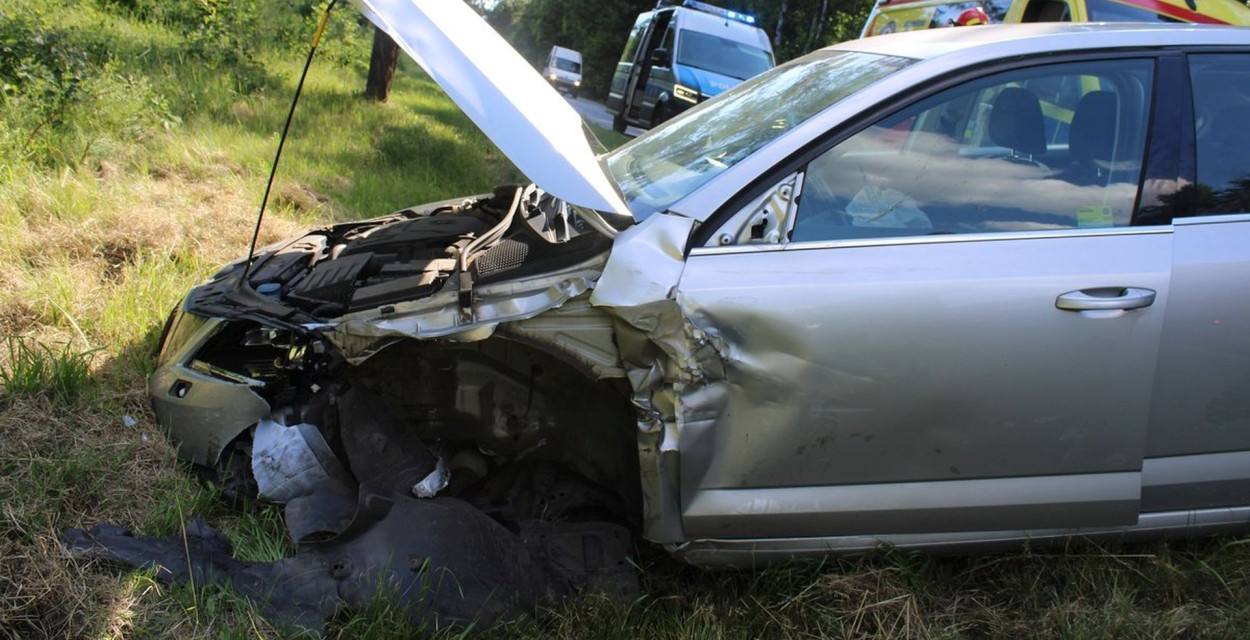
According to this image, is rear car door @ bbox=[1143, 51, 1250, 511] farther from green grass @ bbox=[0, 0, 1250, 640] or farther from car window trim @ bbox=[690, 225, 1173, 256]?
green grass @ bbox=[0, 0, 1250, 640]

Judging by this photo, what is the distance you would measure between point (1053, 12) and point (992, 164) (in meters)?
4.31

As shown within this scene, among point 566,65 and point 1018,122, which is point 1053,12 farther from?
point 566,65

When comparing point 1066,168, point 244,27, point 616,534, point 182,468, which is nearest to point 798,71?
point 1066,168

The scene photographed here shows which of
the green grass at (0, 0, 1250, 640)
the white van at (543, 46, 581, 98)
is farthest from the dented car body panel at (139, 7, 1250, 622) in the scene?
the white van at (543, 46, 581, 98)

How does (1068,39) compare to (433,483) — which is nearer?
(1068,39)

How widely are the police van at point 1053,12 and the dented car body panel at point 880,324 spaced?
11.5ft

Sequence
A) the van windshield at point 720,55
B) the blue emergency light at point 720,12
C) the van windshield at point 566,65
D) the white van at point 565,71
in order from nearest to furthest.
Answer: the van windshield at point 720,55 → the blue emergency light at point 720,12 → the white van at point 565,71 → the van windshield at point 566,65

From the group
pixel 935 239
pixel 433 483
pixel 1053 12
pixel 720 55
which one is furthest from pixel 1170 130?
pixel 720 55

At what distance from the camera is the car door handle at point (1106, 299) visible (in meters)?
2.33

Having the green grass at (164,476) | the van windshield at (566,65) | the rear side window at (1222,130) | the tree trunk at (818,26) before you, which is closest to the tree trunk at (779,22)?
the tree trunk at (818,26)

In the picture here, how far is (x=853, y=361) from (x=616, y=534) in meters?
0.95

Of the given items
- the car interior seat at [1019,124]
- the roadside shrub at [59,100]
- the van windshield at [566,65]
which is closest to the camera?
the car interior seat at [1019,124]

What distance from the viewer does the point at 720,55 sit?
1275cm

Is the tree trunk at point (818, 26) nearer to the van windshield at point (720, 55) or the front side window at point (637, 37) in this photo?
the front side window at point (637, 37)
